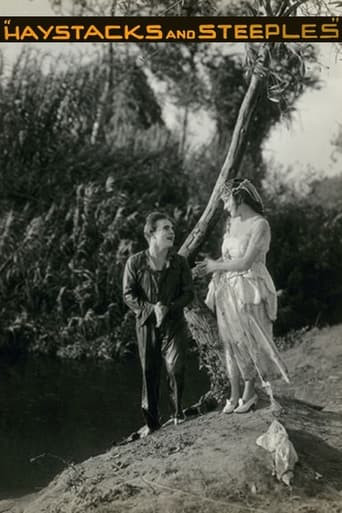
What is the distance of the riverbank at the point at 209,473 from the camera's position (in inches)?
180

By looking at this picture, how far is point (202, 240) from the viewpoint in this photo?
611 cm

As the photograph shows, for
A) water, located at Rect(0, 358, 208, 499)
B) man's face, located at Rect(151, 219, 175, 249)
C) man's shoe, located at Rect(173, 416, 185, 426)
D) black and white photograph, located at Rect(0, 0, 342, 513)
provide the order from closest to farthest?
black and white photograph, located at Rect(0, 0, 342, 513) → man's face, located at Rect(151, 219, 175, 249) → man's shoe, located at Rect(173, 416, 185, 426) → water, located at Rect(0, 358, 208, 499)

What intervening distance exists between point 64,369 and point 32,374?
394 millimetres

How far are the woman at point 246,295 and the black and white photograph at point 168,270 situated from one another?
0.01 metres

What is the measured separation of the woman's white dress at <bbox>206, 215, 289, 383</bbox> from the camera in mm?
5387

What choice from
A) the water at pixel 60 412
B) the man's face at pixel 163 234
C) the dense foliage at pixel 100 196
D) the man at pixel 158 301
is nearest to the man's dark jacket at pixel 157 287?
the man at pixel 158 301

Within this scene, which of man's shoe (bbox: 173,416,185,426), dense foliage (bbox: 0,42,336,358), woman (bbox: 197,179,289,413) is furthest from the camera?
dense foliage (bbox: 0,42,336,358)

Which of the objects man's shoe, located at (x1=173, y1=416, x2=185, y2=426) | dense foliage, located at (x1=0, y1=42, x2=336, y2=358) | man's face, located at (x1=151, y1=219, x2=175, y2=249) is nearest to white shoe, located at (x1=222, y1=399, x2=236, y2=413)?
man's shoe, located at (x1=173, y1=416, x2=185, y2=426)

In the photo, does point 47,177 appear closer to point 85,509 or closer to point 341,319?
point 341,319

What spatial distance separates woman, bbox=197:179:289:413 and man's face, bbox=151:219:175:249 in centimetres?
35

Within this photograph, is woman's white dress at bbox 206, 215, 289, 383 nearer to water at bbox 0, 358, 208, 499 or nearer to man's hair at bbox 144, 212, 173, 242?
man's hair at bbox 144, 212, 173, 242

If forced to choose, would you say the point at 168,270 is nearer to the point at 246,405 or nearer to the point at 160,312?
the point at 160,312

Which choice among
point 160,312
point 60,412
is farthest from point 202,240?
point 60,412

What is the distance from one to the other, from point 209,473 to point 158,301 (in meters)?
1.31
